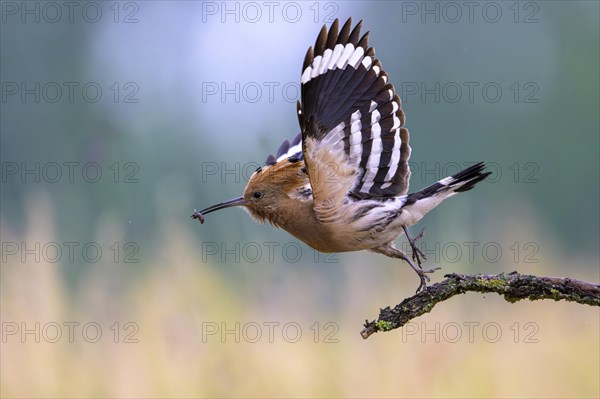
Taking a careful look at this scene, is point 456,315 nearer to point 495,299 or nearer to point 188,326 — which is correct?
point 495,299

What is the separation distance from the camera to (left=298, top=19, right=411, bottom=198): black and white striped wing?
2.80 metres

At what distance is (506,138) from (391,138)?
8.00 meters

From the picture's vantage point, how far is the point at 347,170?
10.0ft

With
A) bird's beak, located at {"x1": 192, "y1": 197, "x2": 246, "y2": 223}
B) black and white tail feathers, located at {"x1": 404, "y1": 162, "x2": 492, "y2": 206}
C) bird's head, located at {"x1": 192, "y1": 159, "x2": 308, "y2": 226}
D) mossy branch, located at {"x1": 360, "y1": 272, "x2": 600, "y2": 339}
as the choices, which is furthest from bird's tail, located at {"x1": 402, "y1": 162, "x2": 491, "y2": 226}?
mossy branch, located at {"x1": 360, "y1": 272, "x2": 600, "y2": 339}

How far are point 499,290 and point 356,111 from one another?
85 cm

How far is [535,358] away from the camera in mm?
3836

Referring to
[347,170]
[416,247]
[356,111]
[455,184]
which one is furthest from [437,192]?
[356,111]

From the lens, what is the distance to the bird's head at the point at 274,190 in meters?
3.22

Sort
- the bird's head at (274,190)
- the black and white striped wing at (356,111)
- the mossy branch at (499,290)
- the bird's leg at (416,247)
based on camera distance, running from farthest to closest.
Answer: the bird's head at (274,190) → the bird's leg at (416,247) → the black and white striped wing at (356,111) → the mossy branch at (499,290)

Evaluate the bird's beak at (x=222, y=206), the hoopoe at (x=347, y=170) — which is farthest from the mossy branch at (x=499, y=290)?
the bird's beak at (x=222, y=206)

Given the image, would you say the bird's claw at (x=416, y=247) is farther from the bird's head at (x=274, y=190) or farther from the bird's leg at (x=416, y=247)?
the bird's head at (x=274, y=190)

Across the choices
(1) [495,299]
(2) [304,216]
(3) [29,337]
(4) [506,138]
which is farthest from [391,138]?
(4) [506,138]

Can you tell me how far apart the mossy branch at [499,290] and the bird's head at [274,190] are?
0.83 metres

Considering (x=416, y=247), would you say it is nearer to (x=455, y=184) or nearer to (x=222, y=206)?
(x=455, y=184)
